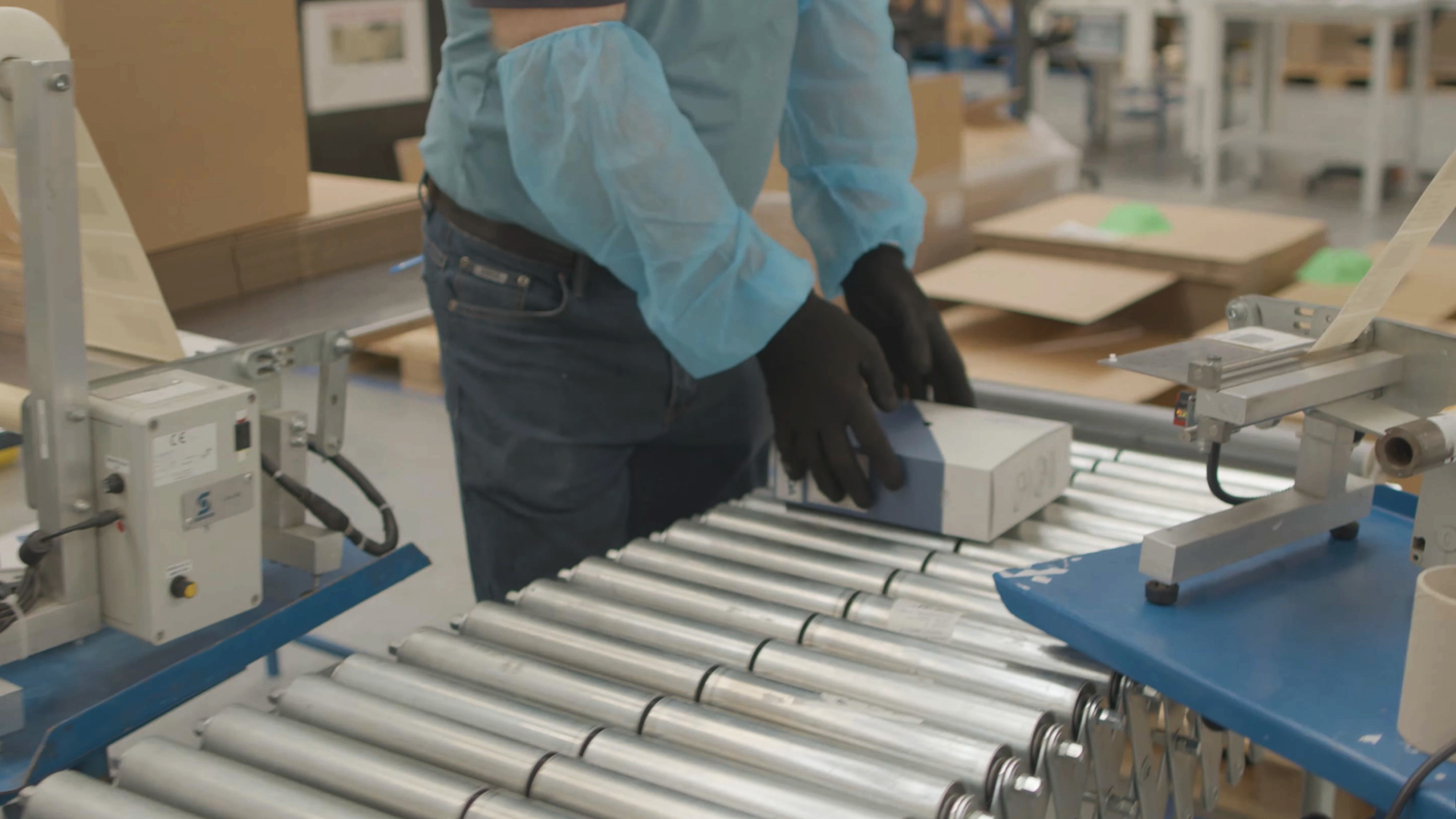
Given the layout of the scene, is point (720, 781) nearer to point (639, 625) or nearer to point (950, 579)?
point (639, 625)

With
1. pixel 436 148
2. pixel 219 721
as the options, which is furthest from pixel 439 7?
pixel 219 721

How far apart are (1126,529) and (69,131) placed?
990 mm

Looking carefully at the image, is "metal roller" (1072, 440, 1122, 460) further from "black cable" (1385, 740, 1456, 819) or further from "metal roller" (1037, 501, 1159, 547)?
"black cable" (1385, 740, 1456, 819)

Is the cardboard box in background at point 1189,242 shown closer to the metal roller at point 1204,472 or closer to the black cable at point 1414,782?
the metal roller at point 1204,472

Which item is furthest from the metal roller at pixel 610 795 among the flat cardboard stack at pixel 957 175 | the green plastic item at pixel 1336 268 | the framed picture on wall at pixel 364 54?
the framed picture on wall at pixel 364 54

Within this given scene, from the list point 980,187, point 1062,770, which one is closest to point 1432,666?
point 1062,770

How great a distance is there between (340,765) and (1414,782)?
0.69 m

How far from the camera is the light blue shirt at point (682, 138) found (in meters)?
1.15

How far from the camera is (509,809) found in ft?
2.70

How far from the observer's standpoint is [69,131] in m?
0.95

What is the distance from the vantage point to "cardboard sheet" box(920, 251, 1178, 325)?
2.44 m

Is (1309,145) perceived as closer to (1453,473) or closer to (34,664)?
(1453,473)

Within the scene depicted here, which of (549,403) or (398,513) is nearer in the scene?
(549,403)

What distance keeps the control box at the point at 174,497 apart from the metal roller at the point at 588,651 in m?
0.21
